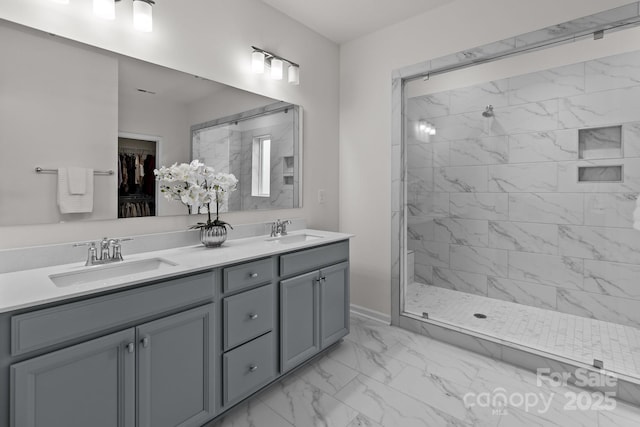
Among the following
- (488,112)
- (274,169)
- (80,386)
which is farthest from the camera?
(488,112)

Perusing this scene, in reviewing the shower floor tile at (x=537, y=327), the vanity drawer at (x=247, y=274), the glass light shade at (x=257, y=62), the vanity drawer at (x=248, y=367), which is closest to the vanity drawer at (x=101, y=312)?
the vanity drawer at (x=247, y=274)

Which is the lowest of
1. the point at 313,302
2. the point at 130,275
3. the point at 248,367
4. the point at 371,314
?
the point at 371,314

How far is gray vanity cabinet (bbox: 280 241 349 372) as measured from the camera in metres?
2.00

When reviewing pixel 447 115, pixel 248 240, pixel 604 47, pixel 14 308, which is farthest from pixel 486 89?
pixel 14 308

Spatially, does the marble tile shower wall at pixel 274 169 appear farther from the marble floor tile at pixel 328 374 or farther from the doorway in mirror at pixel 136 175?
the marble floor tile at pixel 328 374

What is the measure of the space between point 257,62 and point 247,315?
69.5 inches

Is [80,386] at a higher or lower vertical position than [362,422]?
higher

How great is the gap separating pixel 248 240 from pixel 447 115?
7.55 ft

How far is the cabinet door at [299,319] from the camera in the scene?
6.49 feet

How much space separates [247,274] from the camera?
1.76 metres

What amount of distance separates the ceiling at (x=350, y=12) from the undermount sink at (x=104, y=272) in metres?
2.07

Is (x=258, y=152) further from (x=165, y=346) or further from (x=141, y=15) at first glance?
(x=165, y=346)

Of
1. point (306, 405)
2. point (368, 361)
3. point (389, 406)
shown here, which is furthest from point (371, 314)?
point (306, 405)

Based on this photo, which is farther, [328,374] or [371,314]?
[371,314]
